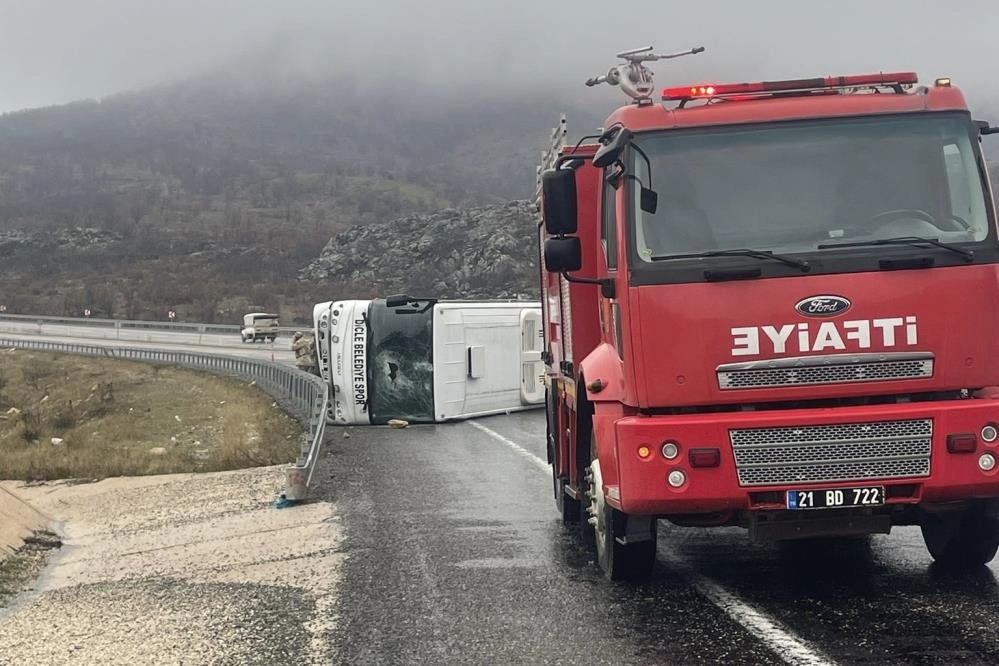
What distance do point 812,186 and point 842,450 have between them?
141 centimetres

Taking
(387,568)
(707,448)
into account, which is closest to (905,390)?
(707,448)

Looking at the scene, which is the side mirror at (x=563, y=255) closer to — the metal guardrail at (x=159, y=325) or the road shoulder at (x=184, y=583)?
the road shoulder at (x=184, y=583)

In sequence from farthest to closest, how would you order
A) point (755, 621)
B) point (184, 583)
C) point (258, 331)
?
point (258, 331)
point (184, 583)
point (755, 621)

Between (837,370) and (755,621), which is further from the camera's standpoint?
(755,621)

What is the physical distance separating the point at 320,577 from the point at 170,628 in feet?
4.42

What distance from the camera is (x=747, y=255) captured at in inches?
232

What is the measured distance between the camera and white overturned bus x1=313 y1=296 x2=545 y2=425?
2145cm

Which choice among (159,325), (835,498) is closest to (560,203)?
(835,498)

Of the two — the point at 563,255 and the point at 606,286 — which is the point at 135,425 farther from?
the point at 606,286

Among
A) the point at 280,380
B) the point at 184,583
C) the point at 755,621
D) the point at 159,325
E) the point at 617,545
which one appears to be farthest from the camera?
the point at 159,325

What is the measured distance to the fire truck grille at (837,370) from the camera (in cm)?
578

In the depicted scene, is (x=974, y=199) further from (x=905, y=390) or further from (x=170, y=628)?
(x=170, y=628)

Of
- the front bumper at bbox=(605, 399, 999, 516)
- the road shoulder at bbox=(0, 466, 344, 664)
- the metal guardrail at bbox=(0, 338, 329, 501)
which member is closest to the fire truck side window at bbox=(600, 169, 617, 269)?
the front bumper at bbox=(605, 399, 999, 516)

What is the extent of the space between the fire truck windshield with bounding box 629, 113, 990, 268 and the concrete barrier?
21.6ft
